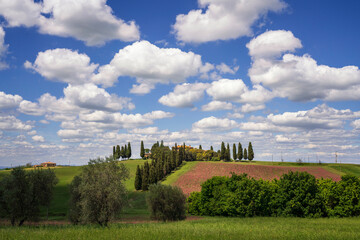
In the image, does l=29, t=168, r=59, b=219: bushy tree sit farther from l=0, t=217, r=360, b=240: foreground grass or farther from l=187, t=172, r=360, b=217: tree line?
l=187, t=172, r=360, b=217: tree line

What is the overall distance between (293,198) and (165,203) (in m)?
27.0

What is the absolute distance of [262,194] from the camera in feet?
188

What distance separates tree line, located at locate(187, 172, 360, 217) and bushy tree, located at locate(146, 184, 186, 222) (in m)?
11.1

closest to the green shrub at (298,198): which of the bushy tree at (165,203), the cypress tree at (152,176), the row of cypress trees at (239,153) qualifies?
the bushy tree at (165,203)

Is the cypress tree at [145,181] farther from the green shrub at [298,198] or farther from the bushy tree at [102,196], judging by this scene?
the bushy tree at [102,196]

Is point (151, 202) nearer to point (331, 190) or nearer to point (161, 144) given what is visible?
point (331, 190)

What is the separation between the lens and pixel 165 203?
5078cm

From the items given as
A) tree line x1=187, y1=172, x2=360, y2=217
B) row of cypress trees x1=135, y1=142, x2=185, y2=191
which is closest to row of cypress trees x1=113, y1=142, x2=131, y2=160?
row of cypress trees x1=135, y1=142, x2=185, y2=191

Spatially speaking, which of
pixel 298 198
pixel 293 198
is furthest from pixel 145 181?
pixel 298 198

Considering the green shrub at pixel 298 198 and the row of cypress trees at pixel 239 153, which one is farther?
the row of cypress trees at pixel 239 153

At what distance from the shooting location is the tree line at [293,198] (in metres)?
54.2

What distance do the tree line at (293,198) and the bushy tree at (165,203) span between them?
11118 mm

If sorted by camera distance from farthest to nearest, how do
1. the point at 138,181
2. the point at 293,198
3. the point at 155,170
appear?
the point at 155,170
the point at 138,181
the point at 293,198

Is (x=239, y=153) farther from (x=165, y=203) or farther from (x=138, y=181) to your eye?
(x=165, y=203)
